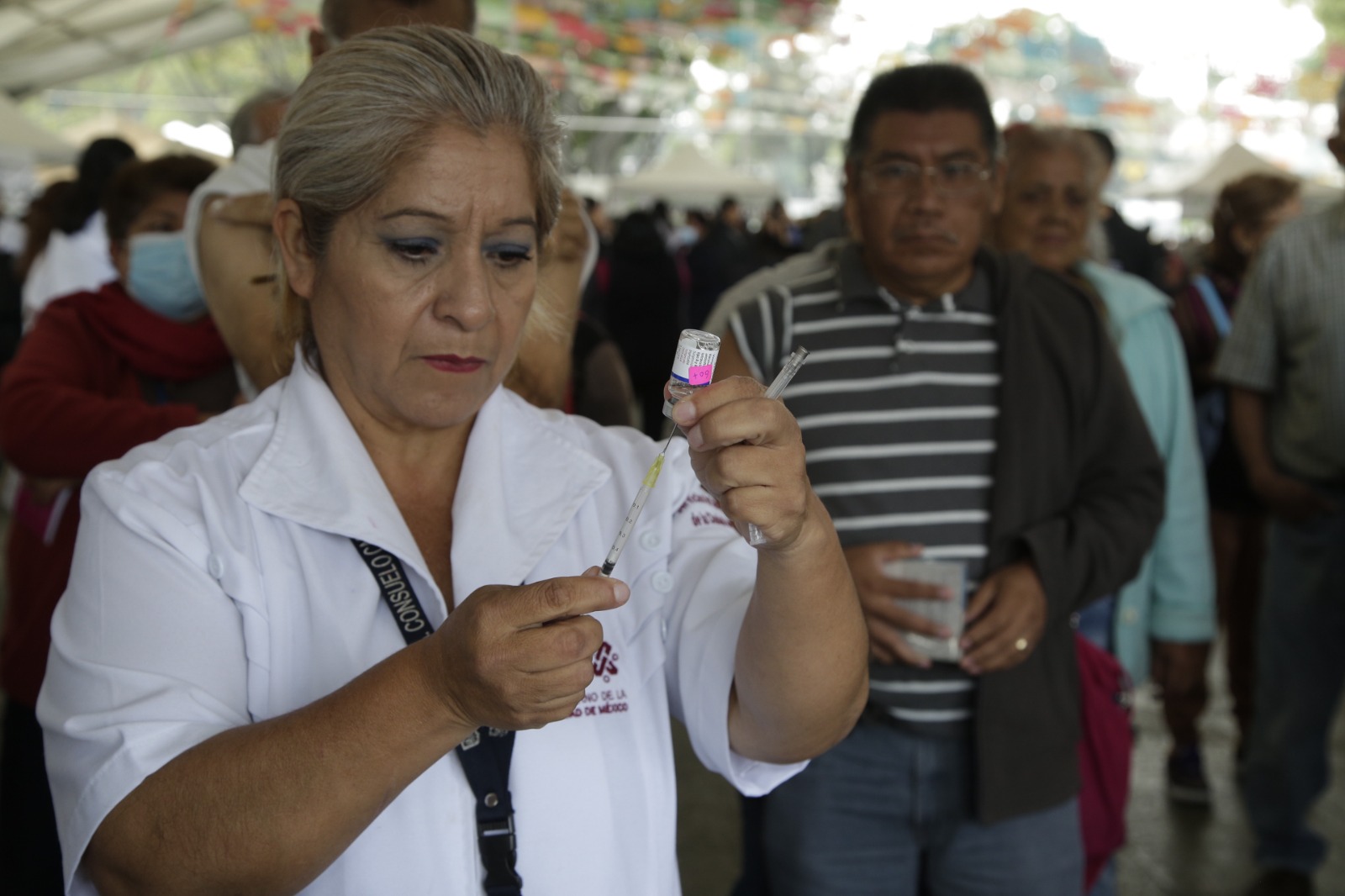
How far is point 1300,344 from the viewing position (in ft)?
11.7

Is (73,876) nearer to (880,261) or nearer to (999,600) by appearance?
(999,600)

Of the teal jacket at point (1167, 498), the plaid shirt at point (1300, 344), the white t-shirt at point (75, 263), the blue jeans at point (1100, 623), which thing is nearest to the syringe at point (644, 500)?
the teal jacket at point (1167, 498)

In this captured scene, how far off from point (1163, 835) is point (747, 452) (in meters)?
3.60

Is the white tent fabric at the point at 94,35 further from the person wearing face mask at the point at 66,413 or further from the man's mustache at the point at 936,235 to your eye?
the man's mustache at the point at 936,235

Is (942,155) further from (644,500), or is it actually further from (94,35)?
(94,35)

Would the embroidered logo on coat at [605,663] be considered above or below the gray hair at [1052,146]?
below

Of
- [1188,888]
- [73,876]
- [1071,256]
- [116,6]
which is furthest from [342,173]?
[116,6]

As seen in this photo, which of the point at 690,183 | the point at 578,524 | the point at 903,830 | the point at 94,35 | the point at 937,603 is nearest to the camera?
the point at 578,524

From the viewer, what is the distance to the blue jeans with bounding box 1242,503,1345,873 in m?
3.58

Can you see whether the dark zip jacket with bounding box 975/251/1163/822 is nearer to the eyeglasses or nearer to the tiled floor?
the eyeglasses

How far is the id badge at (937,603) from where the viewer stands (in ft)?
7.06

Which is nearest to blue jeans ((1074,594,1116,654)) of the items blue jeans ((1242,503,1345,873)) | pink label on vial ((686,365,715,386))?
blue jeans ((1242,503,1345,873))

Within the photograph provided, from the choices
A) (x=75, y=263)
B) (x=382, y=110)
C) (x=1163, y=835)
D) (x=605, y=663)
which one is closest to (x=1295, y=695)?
(x=1163, y=835)

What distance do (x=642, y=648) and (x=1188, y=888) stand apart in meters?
2.98
